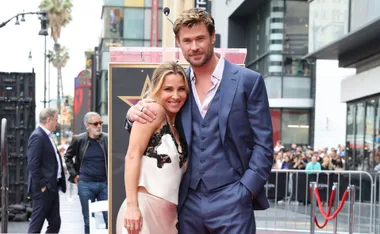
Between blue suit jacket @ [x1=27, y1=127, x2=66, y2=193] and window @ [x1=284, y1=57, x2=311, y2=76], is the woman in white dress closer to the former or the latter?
blue suit jacket @ [x1=27, y1=127, x2=66, y2=193]

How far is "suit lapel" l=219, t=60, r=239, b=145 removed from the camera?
4.22 metres

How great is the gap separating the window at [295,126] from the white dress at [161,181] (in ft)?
101

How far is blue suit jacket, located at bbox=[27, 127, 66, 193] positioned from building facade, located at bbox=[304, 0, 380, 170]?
9775 millimetres

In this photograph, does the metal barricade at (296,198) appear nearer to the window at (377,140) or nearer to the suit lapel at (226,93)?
the window at (377,140)

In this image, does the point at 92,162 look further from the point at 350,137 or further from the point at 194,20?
the point at 350,137

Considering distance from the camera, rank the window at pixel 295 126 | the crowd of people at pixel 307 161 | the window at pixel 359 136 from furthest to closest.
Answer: the window at pixel 295 126 → the window at pixel 359 136 → the crowd of people at pixel 307 161

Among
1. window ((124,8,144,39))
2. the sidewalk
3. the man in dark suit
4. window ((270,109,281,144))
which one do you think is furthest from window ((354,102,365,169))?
window ((124,8,144,39))

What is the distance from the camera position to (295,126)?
116 feet

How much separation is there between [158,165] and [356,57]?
18604 mm

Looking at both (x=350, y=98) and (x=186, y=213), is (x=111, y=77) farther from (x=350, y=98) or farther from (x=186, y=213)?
(x=350, y=98)

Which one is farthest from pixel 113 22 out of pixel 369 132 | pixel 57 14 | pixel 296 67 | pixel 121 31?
pixel 57 14

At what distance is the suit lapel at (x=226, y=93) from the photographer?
4.22 meters

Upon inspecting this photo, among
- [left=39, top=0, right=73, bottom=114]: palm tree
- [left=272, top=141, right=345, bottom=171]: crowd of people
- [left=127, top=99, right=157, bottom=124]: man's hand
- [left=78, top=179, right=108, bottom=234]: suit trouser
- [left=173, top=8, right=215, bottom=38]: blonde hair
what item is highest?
[left=39, top=0, right=73, bottom=114]: palm tree

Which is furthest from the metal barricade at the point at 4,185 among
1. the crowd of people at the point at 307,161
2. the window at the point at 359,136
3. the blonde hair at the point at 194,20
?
the window at the point at 359,136
